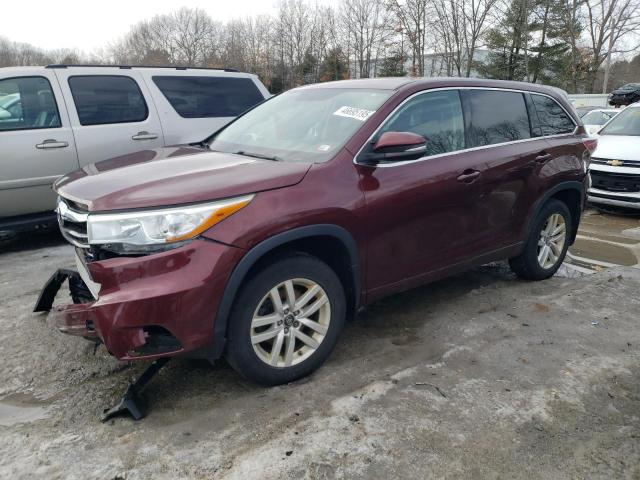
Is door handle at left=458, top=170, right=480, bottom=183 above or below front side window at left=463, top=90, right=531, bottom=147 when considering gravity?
below

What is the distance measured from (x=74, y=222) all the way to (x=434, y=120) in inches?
98.1

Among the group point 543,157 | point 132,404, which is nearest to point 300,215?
point 132,404

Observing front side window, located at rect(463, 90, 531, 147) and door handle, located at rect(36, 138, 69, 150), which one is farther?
door handle, located at rect(36, 138, 69, 150)

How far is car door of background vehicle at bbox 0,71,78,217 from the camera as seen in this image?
209 inches

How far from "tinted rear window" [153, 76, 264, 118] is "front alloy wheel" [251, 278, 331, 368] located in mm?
4113

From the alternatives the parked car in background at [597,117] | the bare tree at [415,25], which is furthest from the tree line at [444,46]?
→ the parked car in background at [597,117]

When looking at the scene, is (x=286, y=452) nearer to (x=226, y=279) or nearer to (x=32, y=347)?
(x=226, y=279)

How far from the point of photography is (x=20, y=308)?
13.5 ft

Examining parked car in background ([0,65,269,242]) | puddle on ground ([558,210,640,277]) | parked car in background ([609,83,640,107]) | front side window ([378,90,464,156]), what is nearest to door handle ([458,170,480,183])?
front side window ([378,90,464,156])

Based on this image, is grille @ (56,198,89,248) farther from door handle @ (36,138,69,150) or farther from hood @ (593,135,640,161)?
hood @ (593,135,640,161)

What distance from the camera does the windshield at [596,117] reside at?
51.9 feet

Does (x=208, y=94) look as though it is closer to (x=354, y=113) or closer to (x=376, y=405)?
(x=354, y=113)

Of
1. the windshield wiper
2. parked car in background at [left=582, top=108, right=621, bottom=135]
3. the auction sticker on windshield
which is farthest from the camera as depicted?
parked car in background at [left=582, top=108, right=621, bottom=135]

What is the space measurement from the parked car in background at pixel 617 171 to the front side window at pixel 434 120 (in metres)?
5.52
